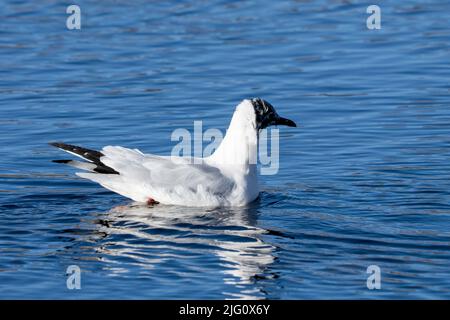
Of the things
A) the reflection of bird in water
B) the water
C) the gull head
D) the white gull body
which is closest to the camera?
the water

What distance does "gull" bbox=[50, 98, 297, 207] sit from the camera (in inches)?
496

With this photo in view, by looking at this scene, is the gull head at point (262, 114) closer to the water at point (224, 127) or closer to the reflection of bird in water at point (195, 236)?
the water at point (224, 127)

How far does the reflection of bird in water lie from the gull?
154 mm

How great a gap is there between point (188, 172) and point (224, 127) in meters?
3.25

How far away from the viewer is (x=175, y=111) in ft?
54.7

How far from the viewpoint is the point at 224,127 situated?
1575 centimetres

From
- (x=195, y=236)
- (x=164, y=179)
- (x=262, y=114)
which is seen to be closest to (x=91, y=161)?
(x=164, y=179)

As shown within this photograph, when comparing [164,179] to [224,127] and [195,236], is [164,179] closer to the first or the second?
[195,236]

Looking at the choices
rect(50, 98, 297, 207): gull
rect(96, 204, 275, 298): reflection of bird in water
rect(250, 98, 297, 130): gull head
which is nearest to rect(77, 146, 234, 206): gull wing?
rect(50, 98, 297, 207): gull

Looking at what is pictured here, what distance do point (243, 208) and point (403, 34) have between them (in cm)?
885

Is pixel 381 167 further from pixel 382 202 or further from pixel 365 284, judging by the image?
pixel 365 284

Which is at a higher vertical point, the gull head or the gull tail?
the gull head

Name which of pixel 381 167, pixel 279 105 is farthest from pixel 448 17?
pixel 381 167

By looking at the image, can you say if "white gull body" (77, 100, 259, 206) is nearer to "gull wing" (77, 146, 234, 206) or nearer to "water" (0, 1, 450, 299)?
"gull wing" (77, 146, 234, 206)
